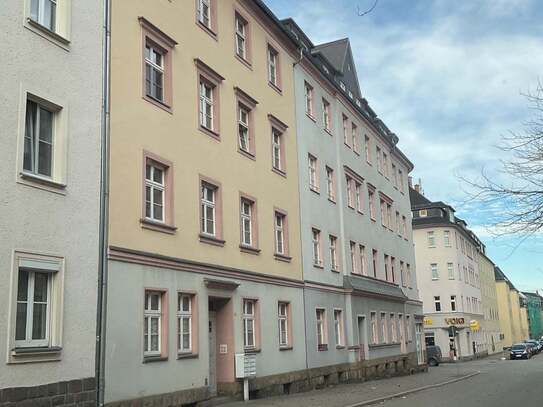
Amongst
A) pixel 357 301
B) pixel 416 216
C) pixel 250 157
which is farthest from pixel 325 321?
pixel 416 216

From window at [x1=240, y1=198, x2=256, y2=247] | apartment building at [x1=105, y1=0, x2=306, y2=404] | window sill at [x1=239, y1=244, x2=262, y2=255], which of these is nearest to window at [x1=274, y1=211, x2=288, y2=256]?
apartment building at [x1=105, y1=0, x2=306, y2=404]

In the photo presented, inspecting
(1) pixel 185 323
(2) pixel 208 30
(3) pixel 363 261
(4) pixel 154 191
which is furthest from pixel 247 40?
(3) pixel 363 261

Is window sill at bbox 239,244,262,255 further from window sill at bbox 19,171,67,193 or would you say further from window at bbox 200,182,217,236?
window sill at bbox 19,171,67,193

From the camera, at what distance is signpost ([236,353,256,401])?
19.8m

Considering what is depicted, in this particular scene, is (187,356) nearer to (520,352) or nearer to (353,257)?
(353,257)

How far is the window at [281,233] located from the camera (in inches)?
977

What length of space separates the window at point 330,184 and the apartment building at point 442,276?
138 feet

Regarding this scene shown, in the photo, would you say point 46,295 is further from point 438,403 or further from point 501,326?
point 501,326

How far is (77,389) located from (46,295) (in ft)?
6.63

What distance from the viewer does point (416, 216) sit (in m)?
78.5

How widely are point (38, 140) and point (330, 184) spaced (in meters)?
20.1

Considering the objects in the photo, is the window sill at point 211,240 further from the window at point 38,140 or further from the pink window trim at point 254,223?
the window at point 38,140

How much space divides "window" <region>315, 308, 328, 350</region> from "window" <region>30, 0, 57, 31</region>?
1710 cm

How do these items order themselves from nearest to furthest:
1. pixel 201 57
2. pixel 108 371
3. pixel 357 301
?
pixel 108 371
pixel 201 57
pixel 357 301
